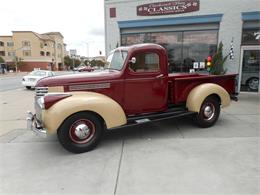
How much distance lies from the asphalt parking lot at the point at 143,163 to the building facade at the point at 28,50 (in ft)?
222

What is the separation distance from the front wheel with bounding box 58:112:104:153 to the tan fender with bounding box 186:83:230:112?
95.5 inches

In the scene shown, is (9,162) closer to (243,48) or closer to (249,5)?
(243,48)

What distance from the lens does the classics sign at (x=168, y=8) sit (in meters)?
11.0

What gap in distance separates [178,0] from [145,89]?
7640 mm

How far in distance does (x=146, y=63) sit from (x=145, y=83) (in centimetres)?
48

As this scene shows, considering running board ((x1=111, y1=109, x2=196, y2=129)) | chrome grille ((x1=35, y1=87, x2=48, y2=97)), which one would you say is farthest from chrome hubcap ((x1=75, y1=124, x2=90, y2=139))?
chrome grille ((x1=35, y1=87, x2=48, y2=97))

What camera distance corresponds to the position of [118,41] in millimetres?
12180

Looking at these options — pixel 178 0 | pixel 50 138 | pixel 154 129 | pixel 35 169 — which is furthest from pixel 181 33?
pixel 35 169

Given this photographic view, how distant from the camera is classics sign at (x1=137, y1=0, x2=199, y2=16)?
1099 centimetres

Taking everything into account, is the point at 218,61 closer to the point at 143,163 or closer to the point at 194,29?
the point at 194,29

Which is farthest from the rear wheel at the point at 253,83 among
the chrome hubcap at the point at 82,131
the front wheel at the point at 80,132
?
the chrome hubcap at the point at 82,131

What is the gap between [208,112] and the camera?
608cm

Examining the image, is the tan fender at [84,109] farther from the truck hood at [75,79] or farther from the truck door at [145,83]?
the truck door at [145,83]

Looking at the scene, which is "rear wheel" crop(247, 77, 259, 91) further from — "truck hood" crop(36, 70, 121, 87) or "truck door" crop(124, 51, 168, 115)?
"truck hood" crop(36, 70, 121, 87)
